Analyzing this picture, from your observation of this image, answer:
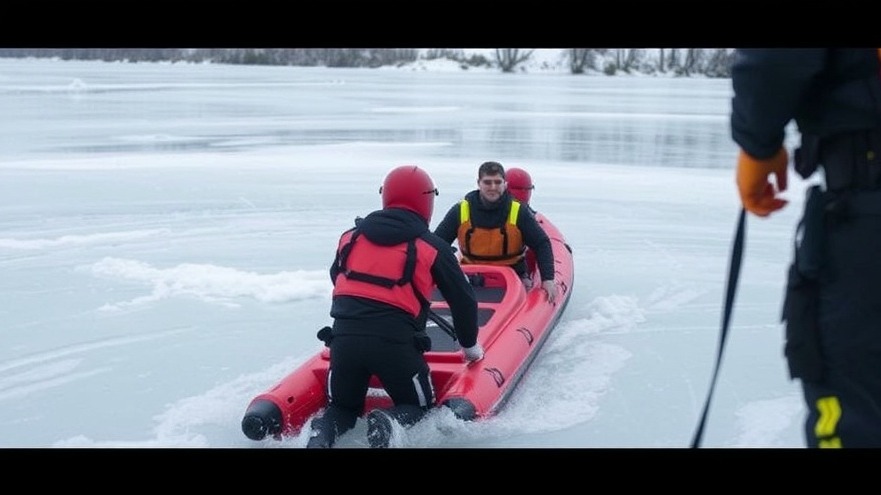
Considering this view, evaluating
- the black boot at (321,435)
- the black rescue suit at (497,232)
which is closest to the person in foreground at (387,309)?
the black boot at (321,435)

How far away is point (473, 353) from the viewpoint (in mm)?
4301

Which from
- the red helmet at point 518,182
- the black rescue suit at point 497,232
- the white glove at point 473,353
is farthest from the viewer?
the red helmet at point 518,182

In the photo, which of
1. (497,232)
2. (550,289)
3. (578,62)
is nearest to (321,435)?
(550,289)

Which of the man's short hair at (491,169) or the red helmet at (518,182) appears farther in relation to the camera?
the red helmet at (518,182)

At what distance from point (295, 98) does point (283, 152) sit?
31.4ft

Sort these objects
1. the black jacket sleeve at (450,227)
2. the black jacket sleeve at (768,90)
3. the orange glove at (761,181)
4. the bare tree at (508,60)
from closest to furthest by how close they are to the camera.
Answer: the black jacket sleeve at (768,90)
the orange glove at (761,181)
the black jacket sleeve at (450,227)
the bare tree at (508,60)

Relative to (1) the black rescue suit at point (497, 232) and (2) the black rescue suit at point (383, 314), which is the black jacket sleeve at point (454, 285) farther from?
(1) the black rescue suit at point (497, 232)

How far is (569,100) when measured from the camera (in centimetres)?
2270

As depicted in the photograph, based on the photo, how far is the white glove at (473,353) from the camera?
429 cm

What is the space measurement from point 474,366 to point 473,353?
6cm

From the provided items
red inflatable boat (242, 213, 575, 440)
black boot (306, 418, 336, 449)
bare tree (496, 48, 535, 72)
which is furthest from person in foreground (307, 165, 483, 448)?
bare tree (496, 48, 535, 72)

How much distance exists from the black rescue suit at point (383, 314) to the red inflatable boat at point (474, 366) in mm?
162

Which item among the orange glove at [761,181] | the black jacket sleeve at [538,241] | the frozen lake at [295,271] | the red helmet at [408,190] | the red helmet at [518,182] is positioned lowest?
the frozen lake at [295,271]
